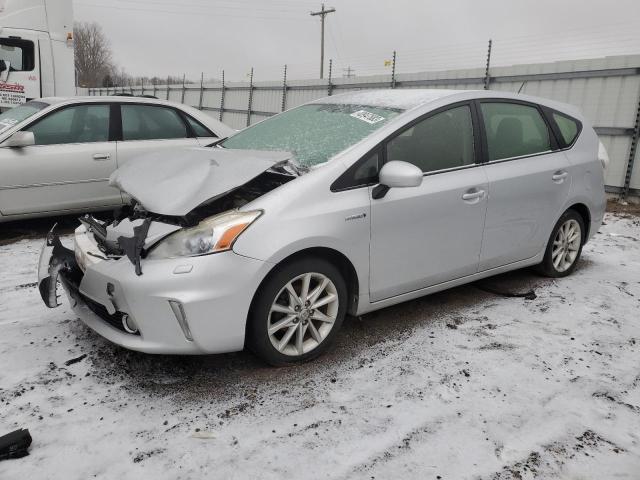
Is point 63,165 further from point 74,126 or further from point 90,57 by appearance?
point 90,57

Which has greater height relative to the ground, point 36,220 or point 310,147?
point 310,147

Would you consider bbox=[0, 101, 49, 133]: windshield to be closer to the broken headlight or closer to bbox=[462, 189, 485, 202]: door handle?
the broken headlight

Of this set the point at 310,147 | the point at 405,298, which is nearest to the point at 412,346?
the point at 405,298

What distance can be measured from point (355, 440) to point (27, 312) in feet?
8.58

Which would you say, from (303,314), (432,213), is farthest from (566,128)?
(303,314)

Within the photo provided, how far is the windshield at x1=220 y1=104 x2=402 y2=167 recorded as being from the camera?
3324 millimetres

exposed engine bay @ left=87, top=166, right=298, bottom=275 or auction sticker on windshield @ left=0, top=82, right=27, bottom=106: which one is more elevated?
auction sticker on windshield @ left=0, top=82, right=27, bottom=106

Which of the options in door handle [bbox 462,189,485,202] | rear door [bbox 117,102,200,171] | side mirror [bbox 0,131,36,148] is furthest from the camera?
rear door [bbox 117,102,200,171]

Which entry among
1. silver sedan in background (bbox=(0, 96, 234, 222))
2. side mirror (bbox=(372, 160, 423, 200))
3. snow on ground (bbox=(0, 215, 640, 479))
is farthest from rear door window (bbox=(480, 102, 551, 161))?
silver sedan in background (bbox=(0, 96, 234, 222))

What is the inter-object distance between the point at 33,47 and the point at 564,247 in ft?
33.1

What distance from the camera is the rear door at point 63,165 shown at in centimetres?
532

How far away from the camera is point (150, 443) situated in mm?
2406

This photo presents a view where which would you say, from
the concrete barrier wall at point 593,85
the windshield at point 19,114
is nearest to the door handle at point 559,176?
the concrete barrier wall at point 593,85

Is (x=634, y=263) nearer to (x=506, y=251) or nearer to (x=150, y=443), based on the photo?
(x=506, y=251)
